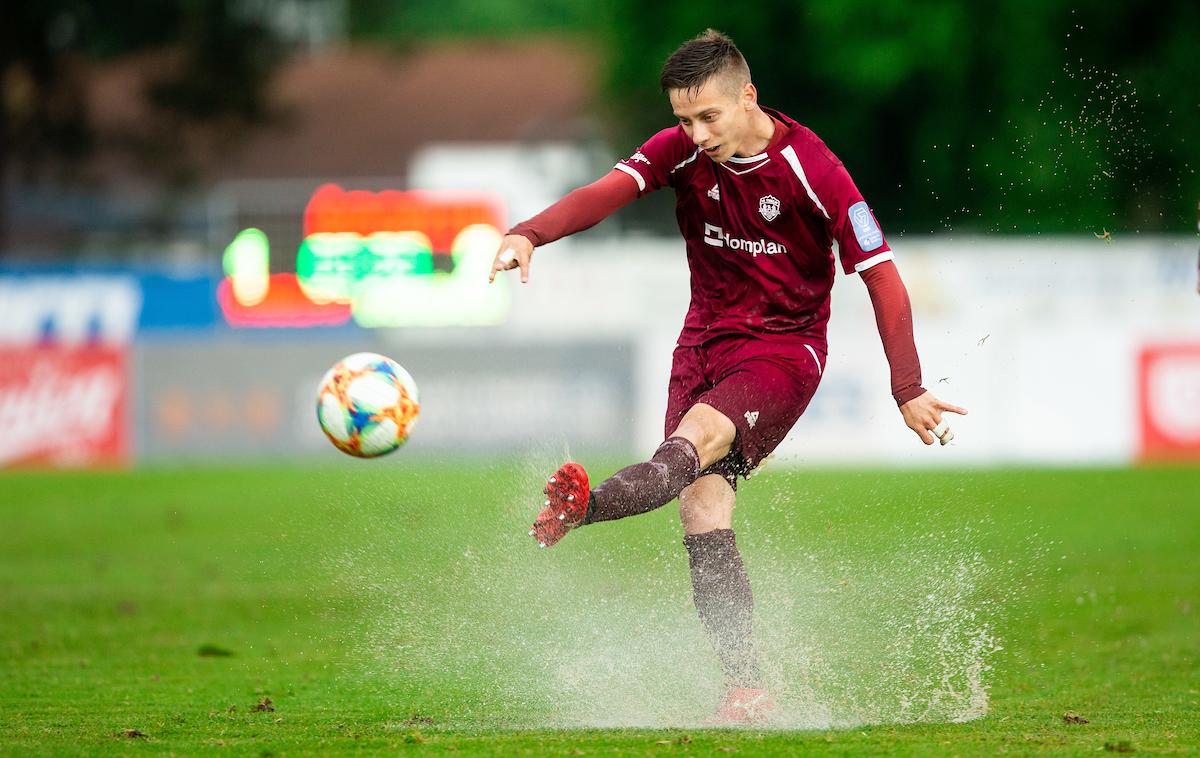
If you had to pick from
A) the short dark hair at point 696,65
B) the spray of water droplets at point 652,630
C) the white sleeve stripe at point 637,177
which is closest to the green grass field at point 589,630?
the spray of water droplets at point 652,630

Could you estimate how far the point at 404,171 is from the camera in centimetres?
4884

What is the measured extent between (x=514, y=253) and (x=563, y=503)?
3.51 feet

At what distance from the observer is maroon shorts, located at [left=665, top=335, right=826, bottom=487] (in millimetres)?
6387

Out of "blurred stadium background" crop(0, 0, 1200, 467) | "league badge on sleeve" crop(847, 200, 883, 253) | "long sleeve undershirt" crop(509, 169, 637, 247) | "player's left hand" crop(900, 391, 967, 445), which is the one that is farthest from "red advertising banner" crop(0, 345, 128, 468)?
"player's left hand" crop(900, 391, 967, 445)

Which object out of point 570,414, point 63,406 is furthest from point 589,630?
point 63,406

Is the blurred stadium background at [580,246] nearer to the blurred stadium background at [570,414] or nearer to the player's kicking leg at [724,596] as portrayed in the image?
the blurred stadium background at [570,414]

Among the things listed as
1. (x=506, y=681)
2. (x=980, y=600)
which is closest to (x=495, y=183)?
(x=980, y=600)

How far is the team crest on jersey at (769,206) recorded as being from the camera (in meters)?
6.43

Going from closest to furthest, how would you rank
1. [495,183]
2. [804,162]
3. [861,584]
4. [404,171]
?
[804,162] < [861,584] < [495,183] < [404,171]

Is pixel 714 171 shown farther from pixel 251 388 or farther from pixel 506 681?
pixel 251 388

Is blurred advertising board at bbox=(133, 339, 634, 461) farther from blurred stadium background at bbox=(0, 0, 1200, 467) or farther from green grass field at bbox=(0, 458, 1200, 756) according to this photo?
green grass field at bbox=(0, 458, 1200, 756)

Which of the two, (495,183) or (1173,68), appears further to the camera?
(495,183)

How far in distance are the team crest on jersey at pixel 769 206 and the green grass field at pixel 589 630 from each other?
1619 millimetres

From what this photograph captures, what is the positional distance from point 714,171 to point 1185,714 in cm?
289
